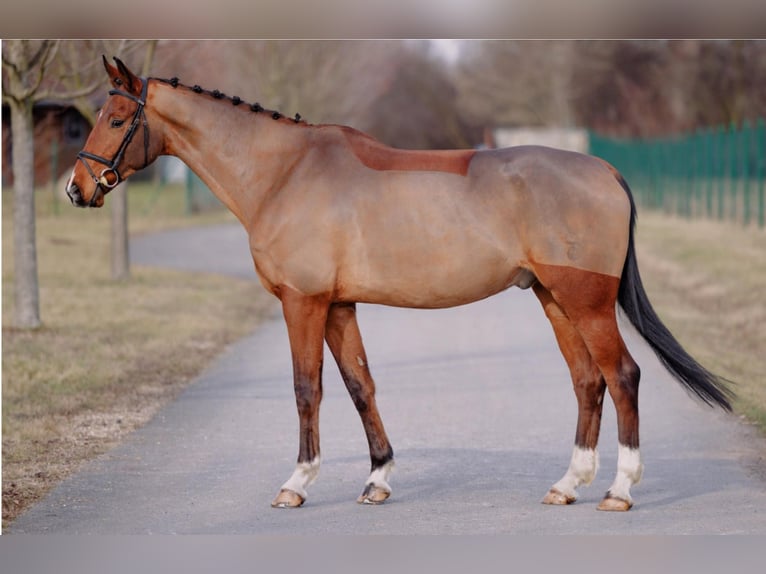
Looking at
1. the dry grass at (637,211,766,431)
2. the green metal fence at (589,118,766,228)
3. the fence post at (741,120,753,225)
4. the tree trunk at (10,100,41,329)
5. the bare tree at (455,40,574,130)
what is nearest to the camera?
the dry grass at (637,211,766,431)

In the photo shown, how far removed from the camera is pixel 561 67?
55.4 metres

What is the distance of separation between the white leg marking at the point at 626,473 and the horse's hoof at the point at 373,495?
1.14 meters

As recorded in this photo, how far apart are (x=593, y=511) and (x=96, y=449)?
10.4 ft

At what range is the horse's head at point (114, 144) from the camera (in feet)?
21.9

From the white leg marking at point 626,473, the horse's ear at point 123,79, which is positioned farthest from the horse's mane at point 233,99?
the white leg marking at point 626,473

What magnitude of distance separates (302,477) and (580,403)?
4.82 feet

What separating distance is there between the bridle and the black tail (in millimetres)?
2434

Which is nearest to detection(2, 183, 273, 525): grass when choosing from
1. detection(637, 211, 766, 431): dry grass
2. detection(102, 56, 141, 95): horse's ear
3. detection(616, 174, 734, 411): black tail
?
detection(102, 56, 141, 95): horse's ear

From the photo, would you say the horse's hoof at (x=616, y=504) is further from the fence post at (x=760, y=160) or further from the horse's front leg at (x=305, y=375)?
the fence post at (x=760, y=160)

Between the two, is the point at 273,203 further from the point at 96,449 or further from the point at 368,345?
the point at 368,345

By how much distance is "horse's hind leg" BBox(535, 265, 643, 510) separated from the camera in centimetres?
661

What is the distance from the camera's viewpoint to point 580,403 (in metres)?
6.88

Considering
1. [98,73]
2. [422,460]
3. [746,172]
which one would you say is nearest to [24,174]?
[98,73]

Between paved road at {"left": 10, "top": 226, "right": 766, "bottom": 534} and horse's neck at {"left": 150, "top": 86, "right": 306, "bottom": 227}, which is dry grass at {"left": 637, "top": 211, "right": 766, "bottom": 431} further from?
horse's neck at {"left": 150, "top": 86, "right": 306, "bottom": 227}
